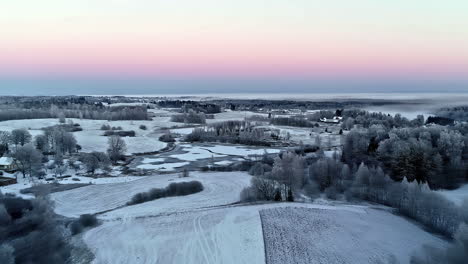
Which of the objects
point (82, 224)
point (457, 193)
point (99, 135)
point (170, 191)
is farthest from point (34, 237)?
point (99, 135)

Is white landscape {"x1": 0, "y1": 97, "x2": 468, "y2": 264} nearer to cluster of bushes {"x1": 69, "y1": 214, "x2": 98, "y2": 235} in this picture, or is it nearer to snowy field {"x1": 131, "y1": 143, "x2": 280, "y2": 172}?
cluster of bushes {"x1": 69, "y1": 214, "x2": 98, "y2": 235}

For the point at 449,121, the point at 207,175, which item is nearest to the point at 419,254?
the point at 207,175

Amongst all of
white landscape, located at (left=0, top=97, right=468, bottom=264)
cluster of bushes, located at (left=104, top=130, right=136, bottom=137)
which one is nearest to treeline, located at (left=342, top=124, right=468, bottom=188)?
white landscape, located at (left=0, top=97, right=468, bottom=264)

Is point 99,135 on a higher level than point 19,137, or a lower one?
lower

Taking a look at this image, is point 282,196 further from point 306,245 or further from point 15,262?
point 15,262

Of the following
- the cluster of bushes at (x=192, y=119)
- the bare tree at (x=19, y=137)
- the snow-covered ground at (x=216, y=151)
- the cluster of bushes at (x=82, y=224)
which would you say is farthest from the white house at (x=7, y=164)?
the cluster of bushes at (x=192, y=119)

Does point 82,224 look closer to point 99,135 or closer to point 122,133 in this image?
point 99,135

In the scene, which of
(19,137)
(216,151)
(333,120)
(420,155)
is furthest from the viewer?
(333,120)
